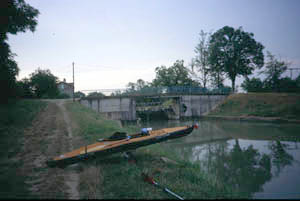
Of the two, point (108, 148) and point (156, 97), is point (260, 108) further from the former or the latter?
point (108, 148)

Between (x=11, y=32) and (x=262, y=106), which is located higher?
(x=11, y=32)

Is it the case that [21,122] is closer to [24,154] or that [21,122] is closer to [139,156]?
[24,154]

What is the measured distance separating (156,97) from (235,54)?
2367cm

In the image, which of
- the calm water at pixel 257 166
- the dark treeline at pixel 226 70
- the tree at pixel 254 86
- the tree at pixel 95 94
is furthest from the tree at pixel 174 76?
the calm water at pixel 257 166

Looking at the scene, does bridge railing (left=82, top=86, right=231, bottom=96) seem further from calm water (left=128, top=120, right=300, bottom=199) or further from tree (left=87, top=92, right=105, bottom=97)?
calm water (left=128, top=120, right=300, bottom=199)

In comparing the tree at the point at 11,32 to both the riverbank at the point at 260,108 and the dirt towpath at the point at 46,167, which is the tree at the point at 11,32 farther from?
the riverbank at the point at 260,108

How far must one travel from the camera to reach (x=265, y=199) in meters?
5.25

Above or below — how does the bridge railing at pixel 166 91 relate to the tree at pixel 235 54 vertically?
below

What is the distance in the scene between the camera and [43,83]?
3120 cm

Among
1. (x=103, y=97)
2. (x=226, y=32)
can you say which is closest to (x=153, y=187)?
(x=103, y=97)

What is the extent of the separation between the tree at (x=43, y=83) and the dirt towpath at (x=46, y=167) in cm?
2380

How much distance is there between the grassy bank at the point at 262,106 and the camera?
23500 mm

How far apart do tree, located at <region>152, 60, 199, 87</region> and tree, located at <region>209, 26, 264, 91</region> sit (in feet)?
30.1

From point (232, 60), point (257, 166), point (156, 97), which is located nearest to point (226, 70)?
point (232, 60)
